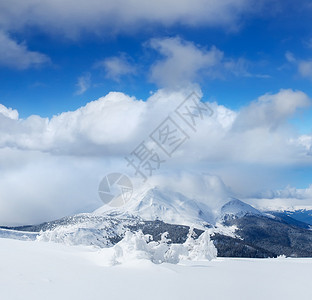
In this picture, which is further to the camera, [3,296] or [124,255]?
[124,255]

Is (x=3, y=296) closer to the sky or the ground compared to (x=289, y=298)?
closer to the sky

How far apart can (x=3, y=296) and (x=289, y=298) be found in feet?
59.1

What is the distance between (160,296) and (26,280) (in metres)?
7.76

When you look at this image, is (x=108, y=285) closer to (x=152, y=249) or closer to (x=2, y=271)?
(x=2, y=271)

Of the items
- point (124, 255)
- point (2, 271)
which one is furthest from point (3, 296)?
point (124, 255)

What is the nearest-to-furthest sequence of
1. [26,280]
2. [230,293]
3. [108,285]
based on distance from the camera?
[26,280]
[108,285]
[230,293]

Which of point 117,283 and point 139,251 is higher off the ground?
point 139,251

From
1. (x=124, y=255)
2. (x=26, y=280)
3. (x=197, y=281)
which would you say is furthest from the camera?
(x=124, y=255)

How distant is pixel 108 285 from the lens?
1902 centimetres

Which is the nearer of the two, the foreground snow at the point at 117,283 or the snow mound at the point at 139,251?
the foreground snow at the point at 117,283

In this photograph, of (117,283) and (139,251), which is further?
(139,251)

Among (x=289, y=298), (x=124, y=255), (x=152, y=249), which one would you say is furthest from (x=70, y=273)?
(x=289, y=298)

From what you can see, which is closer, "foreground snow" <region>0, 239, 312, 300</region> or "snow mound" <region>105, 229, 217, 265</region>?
"foreground snow" <region>0, 239, 312, 300</region>

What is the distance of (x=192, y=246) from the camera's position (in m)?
58.3
